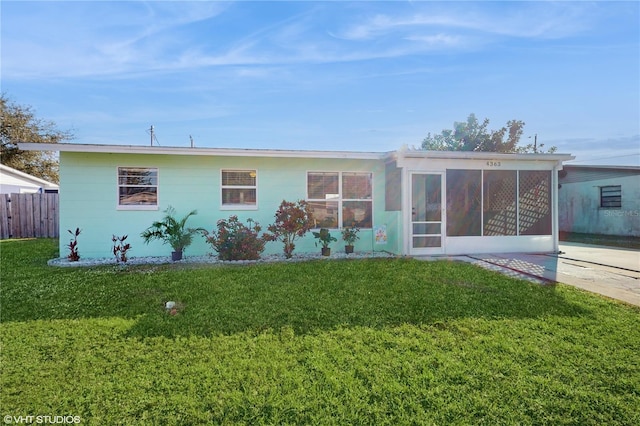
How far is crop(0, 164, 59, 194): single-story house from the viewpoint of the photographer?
615 inches

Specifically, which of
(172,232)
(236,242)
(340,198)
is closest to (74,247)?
(172,232)

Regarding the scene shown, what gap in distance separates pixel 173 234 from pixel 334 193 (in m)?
4.55

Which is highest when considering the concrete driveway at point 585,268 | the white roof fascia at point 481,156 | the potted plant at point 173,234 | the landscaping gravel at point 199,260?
the white roof fascia at point 481,156

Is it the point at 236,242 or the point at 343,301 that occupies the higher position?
the point at 236,242

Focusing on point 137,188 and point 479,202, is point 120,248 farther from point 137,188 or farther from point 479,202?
point 479,202

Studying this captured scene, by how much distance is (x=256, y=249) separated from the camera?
8367mm

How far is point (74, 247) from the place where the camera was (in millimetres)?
8289

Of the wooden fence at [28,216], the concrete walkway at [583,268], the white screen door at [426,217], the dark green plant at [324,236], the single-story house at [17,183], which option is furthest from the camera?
the single-story house at [17,183]

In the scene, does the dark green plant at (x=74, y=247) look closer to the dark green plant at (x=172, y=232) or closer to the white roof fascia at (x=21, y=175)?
the dark green plant at (x=172, y=232)

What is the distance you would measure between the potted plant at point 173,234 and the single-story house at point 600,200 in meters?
16.5

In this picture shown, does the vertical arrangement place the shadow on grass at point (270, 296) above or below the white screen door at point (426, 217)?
below

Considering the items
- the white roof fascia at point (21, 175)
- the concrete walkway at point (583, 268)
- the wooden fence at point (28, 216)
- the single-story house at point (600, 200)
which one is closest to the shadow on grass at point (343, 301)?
the concrete walkway at point (583, 268)

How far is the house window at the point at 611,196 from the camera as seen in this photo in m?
14.1

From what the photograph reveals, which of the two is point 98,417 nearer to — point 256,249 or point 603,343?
point 603,343
